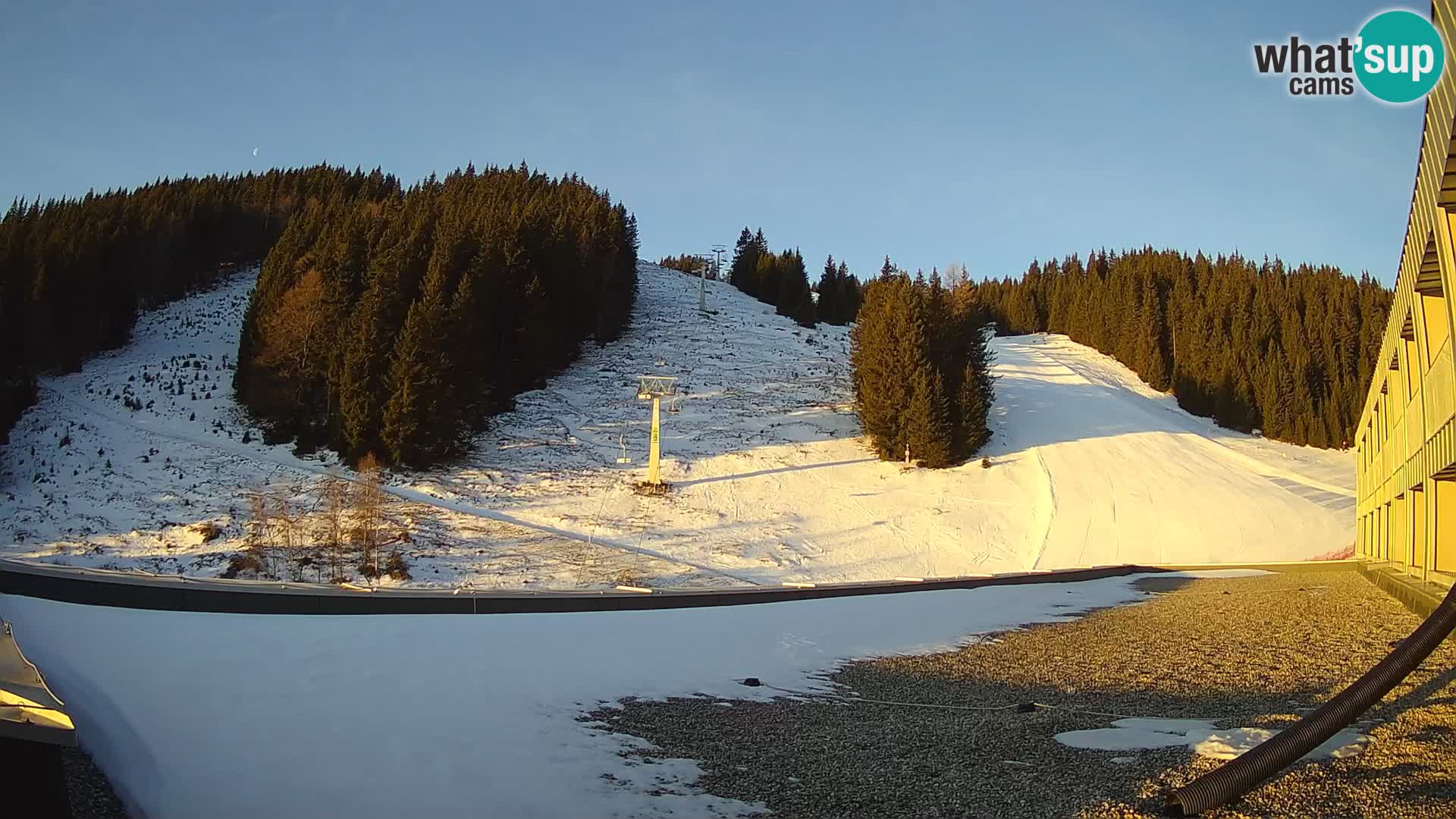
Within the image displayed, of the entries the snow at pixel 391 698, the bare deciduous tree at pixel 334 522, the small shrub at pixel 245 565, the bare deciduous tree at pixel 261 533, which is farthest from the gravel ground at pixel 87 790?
the small shrub at pixel 245 565

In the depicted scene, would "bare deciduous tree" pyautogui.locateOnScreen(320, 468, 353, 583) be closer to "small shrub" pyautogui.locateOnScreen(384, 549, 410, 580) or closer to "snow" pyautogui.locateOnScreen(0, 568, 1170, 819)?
"small shrub" pyautogui.locateOnScreen(384, 549, 410, 580)

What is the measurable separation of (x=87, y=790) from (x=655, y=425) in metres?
26.4

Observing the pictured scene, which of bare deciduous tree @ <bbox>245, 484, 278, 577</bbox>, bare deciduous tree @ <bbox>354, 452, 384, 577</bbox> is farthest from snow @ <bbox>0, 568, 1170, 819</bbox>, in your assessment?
bare deciduous tree @ <bbox>245, 484, 278, 577</bbox>

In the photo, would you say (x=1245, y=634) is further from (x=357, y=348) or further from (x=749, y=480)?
(x=357, y=348)

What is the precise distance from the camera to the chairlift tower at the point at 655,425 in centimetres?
3119

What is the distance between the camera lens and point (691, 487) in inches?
1236

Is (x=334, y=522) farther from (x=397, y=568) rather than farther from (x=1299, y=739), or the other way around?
(x=1299, y=739)

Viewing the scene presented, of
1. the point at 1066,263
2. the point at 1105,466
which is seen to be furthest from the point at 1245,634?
the point at 1066,263

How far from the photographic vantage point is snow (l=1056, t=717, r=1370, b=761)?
5801mm

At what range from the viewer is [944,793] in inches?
217

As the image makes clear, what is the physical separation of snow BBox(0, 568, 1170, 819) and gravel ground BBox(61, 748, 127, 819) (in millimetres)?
71

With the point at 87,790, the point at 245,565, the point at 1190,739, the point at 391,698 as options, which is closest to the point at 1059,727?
the point at 1190,739

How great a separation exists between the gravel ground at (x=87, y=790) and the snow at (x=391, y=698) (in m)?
0.07

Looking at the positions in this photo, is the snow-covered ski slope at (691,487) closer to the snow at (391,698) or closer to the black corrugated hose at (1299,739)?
the snow at (391,698)
